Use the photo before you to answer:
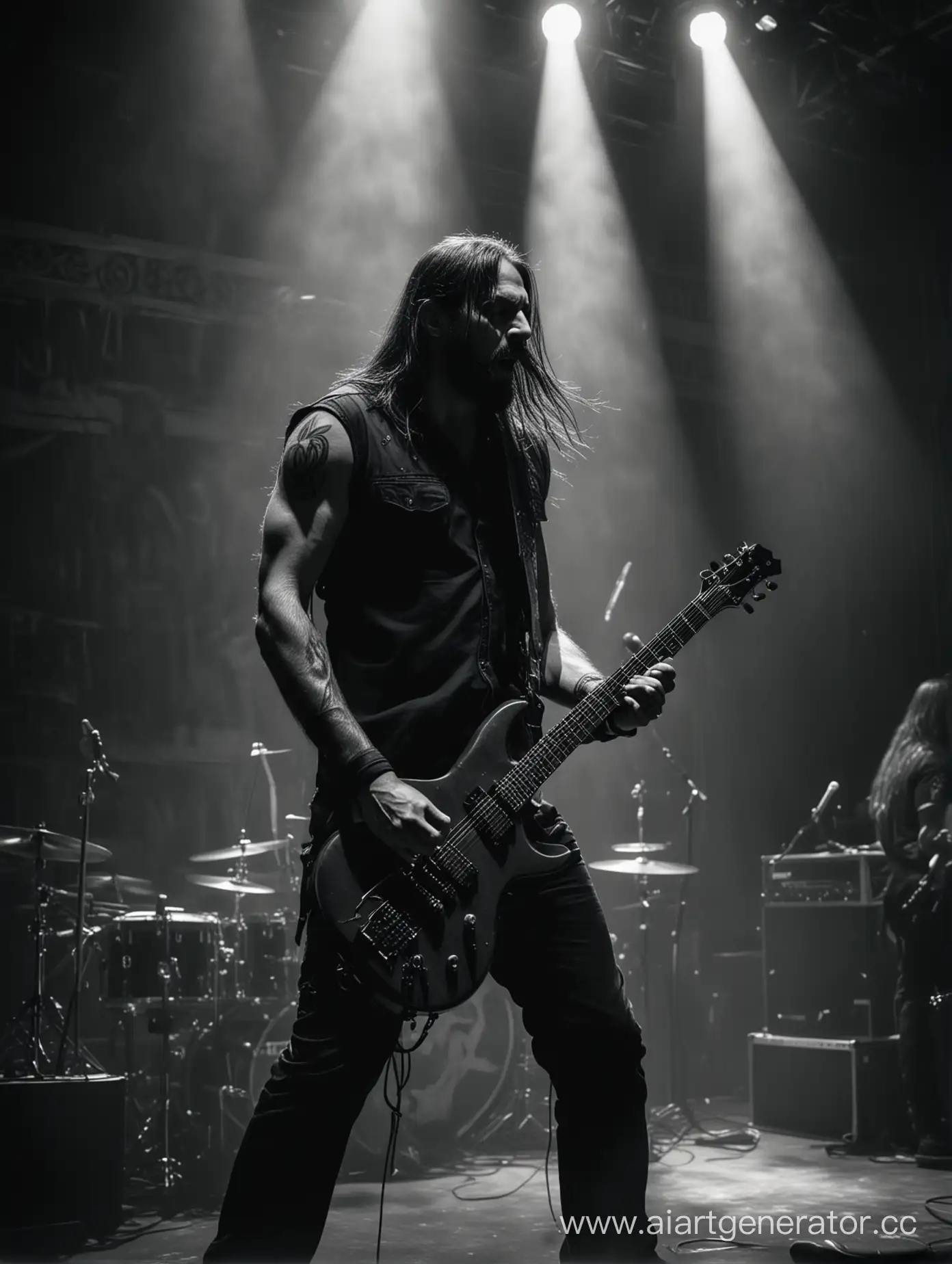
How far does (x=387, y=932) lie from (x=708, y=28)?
719 centimetres

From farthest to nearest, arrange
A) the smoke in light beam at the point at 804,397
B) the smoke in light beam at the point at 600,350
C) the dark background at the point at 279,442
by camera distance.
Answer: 1. the smoke in light beam at the point at 804,397
2. the smoke in light beam at the point at 600,350
3. the dark background at the point at 279,442

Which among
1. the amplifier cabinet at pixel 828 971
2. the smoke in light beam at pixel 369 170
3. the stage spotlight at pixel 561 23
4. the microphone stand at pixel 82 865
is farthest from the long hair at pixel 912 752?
the stage spotlight at pixel 561 23

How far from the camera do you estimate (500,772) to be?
2291mm

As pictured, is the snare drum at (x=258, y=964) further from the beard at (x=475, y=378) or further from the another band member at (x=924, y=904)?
the beard at (x=475, y=378)

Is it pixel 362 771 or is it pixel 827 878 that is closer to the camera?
pixel 362 771

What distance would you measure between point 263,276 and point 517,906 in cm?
626

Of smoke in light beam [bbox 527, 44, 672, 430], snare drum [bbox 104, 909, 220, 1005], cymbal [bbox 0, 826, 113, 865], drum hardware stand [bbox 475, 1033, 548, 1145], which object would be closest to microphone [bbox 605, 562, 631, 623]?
smoke in light beam [bbox 527, 44, 672, 430]

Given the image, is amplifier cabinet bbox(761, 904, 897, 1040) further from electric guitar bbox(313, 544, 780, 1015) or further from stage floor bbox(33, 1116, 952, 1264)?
electric guitar bbox(313, 544, 780, 1015)

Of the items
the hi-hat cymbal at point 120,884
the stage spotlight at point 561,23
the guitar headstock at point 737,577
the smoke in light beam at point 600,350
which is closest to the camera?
the guitar headstock at point 737,577

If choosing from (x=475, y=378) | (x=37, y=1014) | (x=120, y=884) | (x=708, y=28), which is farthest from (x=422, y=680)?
(x=708, y=28)

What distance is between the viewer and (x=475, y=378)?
8.39ft

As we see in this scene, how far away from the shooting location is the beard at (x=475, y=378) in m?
2.53

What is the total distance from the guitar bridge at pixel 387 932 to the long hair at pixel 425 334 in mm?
918

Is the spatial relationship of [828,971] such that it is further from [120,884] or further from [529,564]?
[529,564]
